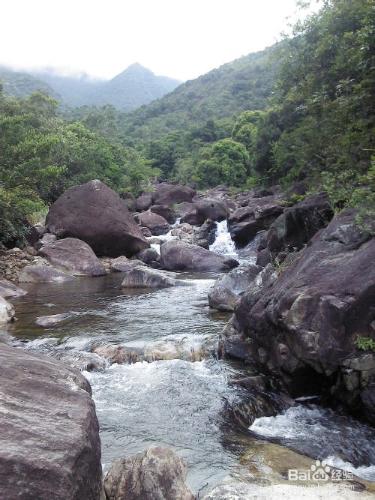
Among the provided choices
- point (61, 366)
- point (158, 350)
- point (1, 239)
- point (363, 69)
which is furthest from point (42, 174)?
point (61, 366)

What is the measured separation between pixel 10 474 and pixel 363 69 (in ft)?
34.1

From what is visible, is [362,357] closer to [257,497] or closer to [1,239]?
[257,497]

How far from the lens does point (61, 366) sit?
5.58 meters

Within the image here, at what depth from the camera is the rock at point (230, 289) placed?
13.1 metres

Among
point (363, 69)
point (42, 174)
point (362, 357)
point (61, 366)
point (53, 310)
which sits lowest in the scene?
point (53, 310)

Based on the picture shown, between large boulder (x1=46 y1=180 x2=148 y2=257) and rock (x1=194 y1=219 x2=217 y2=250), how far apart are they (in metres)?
4.35

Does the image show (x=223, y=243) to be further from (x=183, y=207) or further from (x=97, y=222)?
(x=183, y=207)

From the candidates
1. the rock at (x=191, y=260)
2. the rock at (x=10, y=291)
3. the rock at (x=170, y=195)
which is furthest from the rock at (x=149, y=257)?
the rock at (x=170, y=195)

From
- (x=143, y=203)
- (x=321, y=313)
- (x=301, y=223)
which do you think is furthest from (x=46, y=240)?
(x=321, y=313)

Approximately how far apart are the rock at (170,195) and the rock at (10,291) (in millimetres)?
23502

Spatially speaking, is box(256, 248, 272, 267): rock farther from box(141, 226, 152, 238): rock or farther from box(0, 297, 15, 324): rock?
box(141, 226, 152, 238): rock

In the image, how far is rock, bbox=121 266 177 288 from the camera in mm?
16656

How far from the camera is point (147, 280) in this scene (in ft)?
55.1

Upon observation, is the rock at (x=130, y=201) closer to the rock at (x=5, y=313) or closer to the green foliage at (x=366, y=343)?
the rock at (x=5, y=313)
